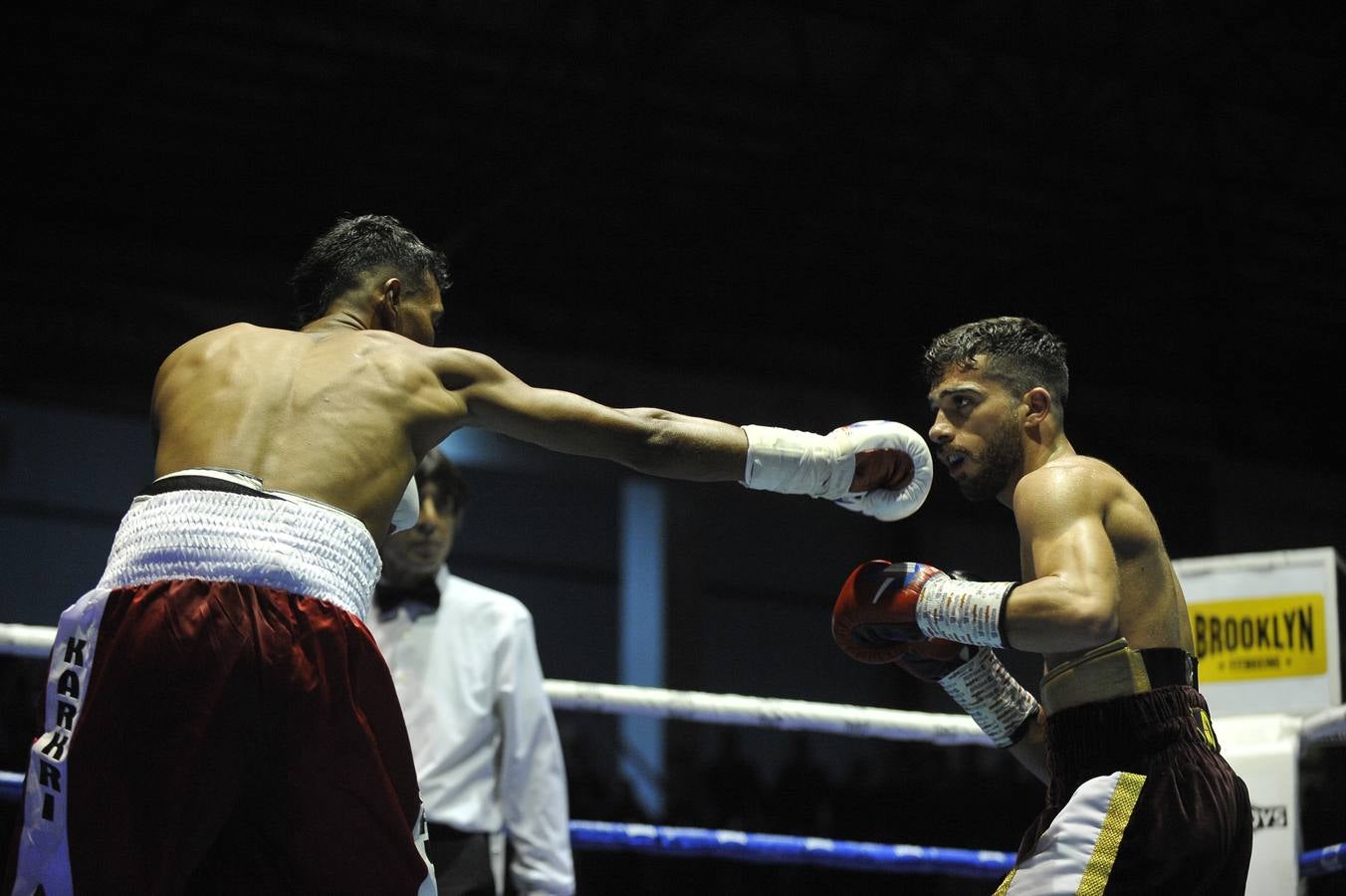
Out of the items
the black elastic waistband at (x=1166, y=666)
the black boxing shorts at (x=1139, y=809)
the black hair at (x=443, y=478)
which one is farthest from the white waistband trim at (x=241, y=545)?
the black hair at (x=443, y=478)

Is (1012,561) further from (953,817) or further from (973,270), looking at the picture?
(953,817)

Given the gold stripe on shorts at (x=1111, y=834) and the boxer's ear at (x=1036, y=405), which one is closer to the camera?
the gold stripe on shorts at (x=1111, y=834)

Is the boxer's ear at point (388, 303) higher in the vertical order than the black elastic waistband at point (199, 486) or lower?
higher

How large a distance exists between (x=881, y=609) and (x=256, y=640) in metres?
1.03

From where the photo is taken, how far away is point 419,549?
130 inches

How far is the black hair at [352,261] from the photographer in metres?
2.45

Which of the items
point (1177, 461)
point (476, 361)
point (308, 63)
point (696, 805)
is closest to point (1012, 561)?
point (1177, 461)

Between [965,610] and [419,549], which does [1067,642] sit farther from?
[419,549]

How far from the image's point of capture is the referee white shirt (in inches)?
122

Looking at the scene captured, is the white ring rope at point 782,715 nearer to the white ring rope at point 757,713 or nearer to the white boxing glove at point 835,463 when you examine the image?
the white ring rope at point 757,713

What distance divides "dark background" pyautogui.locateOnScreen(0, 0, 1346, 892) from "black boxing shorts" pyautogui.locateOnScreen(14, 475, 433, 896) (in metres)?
4.76

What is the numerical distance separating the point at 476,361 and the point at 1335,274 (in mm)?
9010

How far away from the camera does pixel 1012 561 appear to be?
11516mm

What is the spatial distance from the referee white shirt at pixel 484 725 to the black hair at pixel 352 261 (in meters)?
0.83
